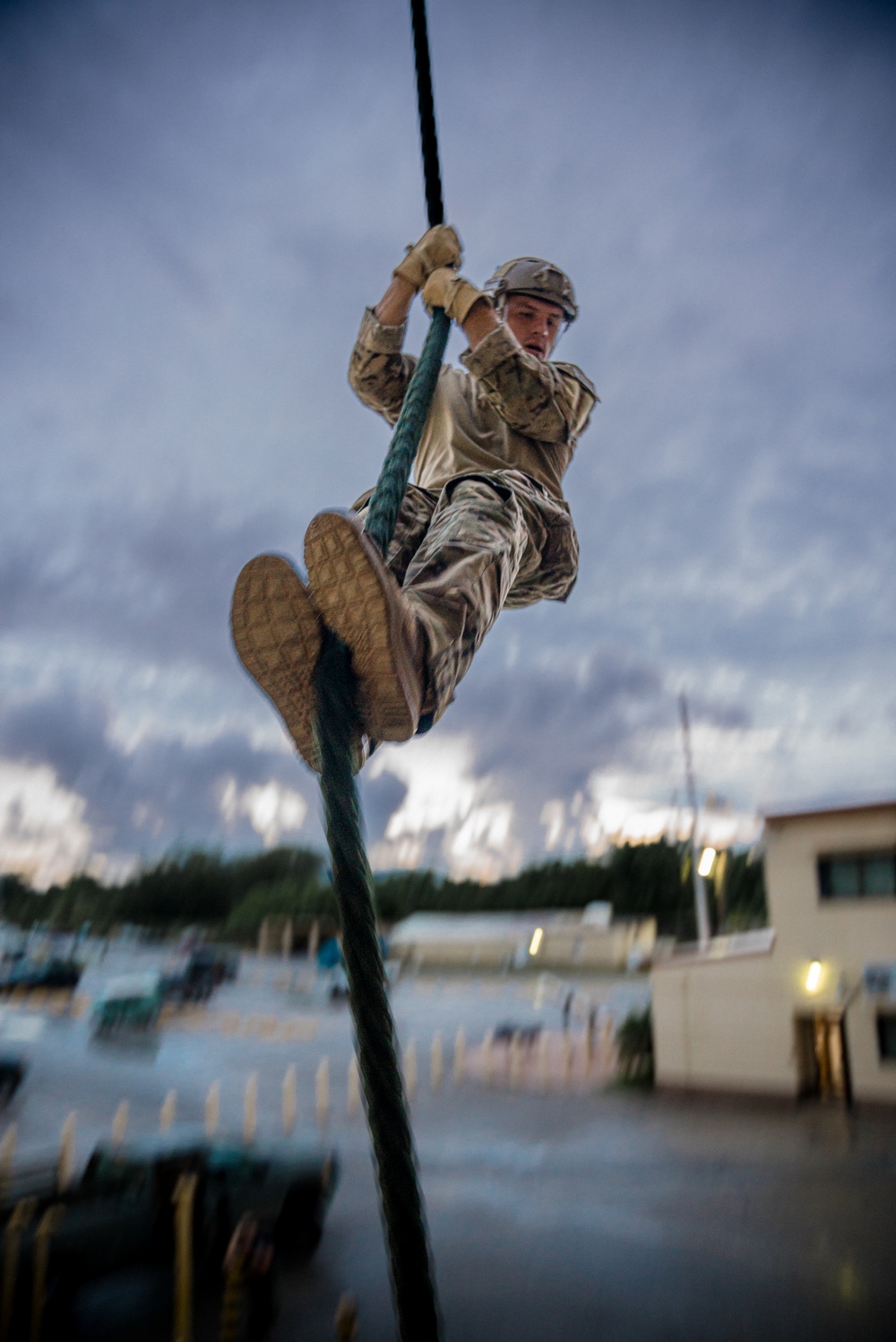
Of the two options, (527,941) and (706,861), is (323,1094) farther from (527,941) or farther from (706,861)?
(527,941)

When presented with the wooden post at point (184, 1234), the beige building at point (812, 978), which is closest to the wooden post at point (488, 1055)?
the beige building at point (812, 978)

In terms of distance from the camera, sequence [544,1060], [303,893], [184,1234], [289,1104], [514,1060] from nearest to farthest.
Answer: [184,1234] → [289,1104] → [514,1060] → [544,1060] → [303,893]

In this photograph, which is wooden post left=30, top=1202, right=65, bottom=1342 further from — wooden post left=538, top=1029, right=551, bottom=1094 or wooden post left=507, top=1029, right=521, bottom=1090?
wooden post left=507, top=1029, right=521, bottom=1090

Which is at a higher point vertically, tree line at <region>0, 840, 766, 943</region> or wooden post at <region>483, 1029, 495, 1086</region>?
tree line at <region>0, 840, 766, 943</region>

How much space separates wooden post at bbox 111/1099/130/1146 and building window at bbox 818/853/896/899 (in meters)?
9.86

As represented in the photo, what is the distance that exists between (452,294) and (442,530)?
0.46 m

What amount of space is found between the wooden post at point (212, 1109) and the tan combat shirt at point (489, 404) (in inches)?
575

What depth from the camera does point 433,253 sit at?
1529 mm

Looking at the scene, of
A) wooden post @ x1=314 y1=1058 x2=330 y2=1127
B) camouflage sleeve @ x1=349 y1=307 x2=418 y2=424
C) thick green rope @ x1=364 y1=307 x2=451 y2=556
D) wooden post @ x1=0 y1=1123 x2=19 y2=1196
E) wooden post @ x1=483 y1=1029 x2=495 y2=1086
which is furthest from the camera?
wooden post @ x1=483 y1=1029 x2=495 y2=1086

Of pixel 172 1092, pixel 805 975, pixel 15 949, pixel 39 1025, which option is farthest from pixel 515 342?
pixel 15 949

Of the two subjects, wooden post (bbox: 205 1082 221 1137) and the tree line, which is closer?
wooden post (bbox: 205 1082 221 1137)

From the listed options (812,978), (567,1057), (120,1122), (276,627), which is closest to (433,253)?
(276,627)

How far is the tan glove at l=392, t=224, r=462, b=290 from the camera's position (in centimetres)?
152

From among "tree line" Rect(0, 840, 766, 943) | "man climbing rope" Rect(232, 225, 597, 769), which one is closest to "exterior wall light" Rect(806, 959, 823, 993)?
"man climbing rope" Rect(232, 225, 597, 769)
